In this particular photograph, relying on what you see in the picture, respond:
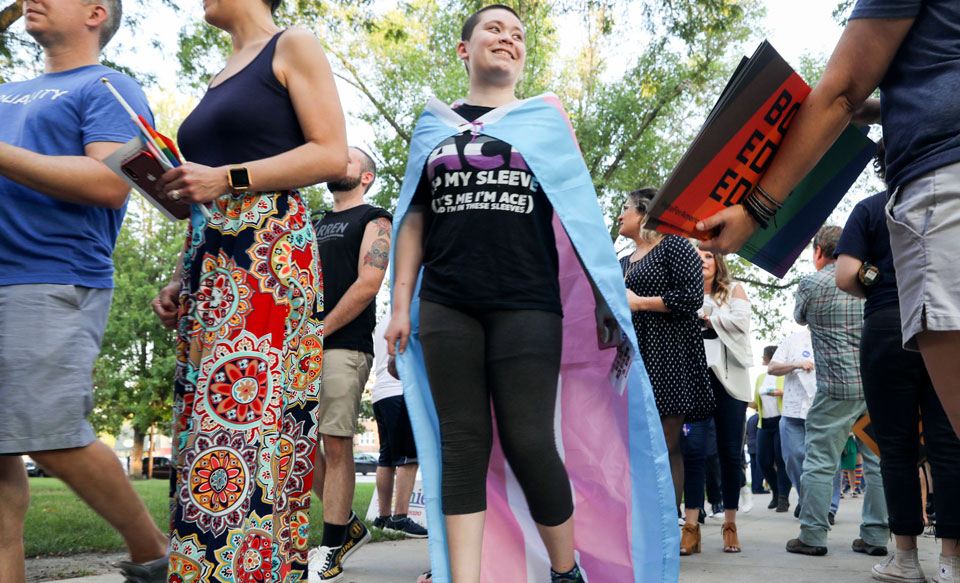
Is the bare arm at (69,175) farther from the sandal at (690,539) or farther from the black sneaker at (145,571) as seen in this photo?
the sandal at (690,539)

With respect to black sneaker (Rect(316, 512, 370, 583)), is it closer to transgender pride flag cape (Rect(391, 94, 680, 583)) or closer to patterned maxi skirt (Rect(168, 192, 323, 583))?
transgender pride flag cape (Rect(391, 94, 680, 583))

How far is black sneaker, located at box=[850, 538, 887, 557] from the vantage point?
5.49m

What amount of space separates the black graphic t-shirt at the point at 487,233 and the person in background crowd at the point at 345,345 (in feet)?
3.34

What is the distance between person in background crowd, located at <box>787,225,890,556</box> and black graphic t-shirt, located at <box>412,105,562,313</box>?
3257 millimetres

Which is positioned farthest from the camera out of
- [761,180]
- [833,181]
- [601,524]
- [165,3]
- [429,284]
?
[165,3]

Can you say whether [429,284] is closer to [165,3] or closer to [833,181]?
[833,181]

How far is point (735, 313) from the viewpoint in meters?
6.27

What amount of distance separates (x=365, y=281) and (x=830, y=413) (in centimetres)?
352

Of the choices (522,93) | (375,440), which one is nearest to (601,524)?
(522,93)

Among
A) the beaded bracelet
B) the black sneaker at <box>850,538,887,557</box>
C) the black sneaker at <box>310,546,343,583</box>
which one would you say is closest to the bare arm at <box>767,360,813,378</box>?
the black sneaker at <box>850,538,887,557</box>

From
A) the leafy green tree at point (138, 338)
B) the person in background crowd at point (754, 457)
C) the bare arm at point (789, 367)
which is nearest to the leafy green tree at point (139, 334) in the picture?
the leafy green tree at point (138, 338)

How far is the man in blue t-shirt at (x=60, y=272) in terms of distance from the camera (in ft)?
8.96

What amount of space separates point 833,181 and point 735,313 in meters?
4.14

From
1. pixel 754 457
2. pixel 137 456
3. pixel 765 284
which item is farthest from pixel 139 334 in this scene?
pixel 754 457
